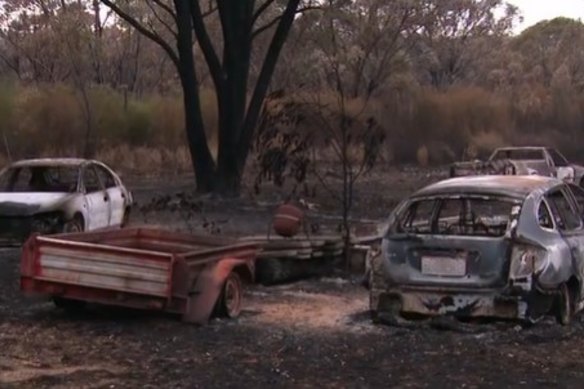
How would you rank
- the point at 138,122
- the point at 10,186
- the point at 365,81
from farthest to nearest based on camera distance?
the point at 365,81
the point at 138,122
the point at 10,186

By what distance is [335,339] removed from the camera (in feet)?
31.7

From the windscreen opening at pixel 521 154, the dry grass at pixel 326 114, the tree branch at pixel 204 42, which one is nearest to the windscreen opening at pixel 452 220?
the tree branch at pixel 204 42

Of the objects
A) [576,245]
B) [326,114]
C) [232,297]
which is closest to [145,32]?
[326,114]

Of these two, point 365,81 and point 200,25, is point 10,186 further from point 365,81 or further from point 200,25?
point 365,81

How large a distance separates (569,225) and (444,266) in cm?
149

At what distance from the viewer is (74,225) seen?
15.9 meters

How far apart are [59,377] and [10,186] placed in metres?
9.00

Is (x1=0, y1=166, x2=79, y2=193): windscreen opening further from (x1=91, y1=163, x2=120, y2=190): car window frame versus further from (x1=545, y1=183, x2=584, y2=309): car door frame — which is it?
(x1=545, y1=183, x2=584, y2=309): car door frame

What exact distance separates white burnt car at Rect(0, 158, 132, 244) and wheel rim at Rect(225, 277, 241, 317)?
532 centimetres

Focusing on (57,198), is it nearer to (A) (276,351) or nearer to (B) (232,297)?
(B) (232,297)

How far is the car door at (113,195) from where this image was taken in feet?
56.4

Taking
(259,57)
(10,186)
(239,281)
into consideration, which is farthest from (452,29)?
(239,281)

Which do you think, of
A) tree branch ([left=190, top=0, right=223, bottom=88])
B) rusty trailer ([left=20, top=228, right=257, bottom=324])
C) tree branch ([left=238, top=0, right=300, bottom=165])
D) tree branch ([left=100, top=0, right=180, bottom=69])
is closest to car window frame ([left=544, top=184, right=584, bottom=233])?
rusty trailer ([left=20, top=228, right=257, bottom=324])

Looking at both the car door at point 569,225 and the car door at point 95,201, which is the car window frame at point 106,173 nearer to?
the car door at point 95,201
